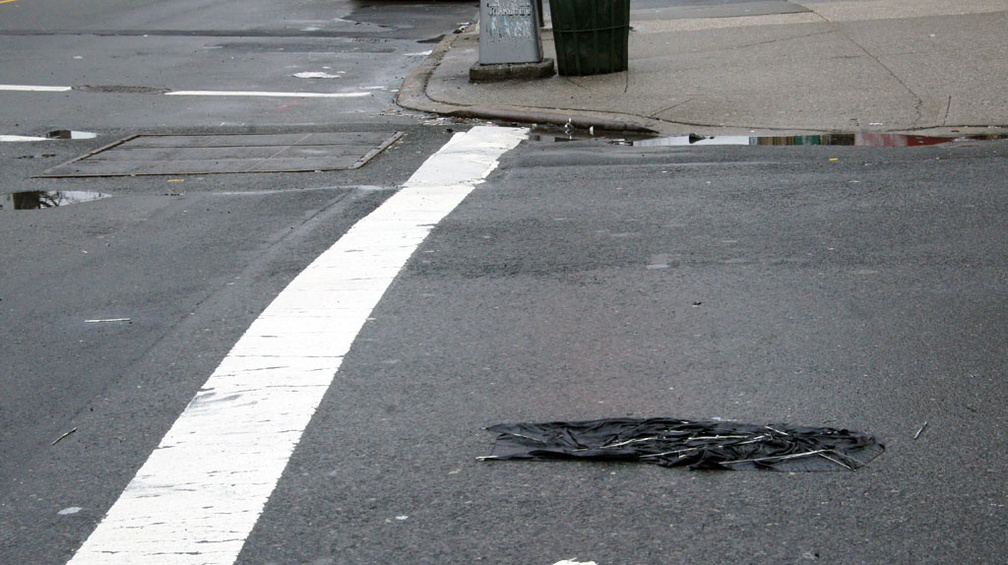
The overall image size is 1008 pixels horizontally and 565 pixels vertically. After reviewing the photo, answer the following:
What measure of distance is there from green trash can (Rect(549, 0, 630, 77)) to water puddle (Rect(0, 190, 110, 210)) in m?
6.23

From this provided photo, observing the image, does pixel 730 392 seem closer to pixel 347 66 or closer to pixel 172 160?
pixel 172 160

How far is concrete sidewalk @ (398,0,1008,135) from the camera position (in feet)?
34.4

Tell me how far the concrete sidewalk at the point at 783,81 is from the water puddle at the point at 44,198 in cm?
426

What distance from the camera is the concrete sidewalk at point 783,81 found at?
34.4 ft

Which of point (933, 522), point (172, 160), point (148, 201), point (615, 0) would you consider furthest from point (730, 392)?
point (615, 0)

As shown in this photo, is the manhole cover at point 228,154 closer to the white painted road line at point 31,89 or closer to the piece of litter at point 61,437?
the white painted road line at point 31,89

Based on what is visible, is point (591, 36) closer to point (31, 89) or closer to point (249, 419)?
point (31, 89)

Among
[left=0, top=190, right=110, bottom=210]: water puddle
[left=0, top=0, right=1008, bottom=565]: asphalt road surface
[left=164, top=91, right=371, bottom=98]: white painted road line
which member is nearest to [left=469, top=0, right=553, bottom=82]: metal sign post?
[left=164, top=91, right=371, bottom=98]: white painted road line

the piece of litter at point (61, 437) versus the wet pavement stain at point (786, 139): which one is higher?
the wet pavement stain at point (786, 139)

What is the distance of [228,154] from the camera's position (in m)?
10.2

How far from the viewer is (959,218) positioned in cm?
688

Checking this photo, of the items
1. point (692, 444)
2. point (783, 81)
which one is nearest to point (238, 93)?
point (783, 81)

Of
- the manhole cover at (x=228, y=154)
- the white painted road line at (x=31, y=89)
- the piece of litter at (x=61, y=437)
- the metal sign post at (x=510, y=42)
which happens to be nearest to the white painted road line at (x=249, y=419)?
the piece of litter at (x=61, y=437)

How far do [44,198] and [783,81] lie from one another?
7.62 meters
